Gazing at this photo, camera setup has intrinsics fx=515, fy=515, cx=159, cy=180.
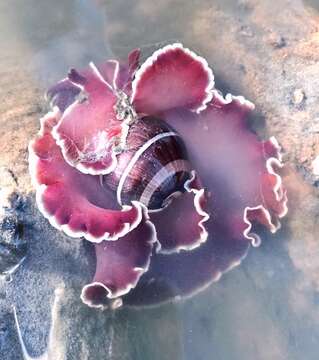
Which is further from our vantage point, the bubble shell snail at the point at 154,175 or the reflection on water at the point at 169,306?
the bubble shell snail at the point at 154,175

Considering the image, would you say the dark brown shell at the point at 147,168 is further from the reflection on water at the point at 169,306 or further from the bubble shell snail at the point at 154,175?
the reflection on water at the point at 169,306

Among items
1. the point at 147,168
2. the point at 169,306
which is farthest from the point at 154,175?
the point at 169,306

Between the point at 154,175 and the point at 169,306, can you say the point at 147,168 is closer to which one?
the point at 154,175

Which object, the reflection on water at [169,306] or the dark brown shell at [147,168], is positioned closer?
the reflection on water at [169,306]

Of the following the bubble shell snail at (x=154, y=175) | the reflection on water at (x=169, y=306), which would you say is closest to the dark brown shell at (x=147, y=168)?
the bubble shell snail at (x=154, y=175)

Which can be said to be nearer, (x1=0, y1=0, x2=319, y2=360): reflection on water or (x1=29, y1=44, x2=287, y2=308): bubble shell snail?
(x1=0, y1=0, x2=319, y2=360): reflection on water

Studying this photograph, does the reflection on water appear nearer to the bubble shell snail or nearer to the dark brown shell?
the bubble shell snail

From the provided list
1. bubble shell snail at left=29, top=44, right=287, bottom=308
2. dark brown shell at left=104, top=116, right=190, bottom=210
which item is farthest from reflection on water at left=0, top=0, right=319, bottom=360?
dark brown shell at left=104, top=116, right=190, bottom=210
